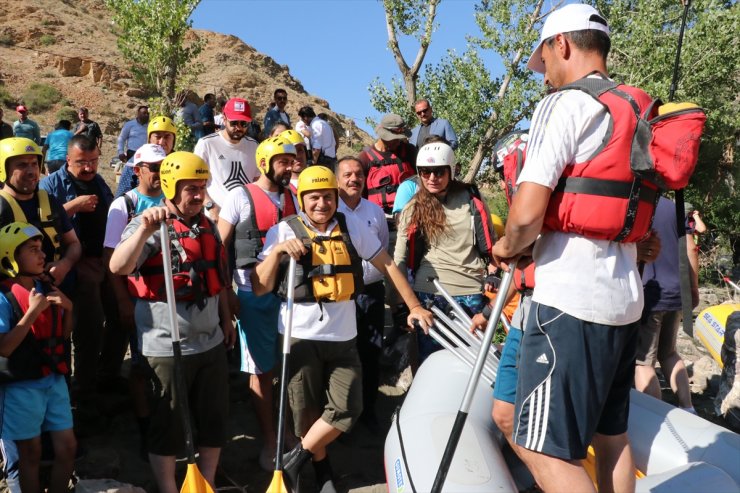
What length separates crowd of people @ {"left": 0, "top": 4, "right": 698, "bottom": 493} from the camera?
2.34 m

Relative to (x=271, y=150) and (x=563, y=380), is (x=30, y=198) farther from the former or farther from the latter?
(x=563, y=380)

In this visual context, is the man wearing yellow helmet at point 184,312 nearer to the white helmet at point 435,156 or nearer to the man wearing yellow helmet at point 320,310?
the man wearing yellow helmet at point 320,310

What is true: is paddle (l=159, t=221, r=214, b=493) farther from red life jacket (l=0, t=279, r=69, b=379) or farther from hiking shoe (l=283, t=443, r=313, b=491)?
red life jacket (l=0, t=279, r=69, b=379)

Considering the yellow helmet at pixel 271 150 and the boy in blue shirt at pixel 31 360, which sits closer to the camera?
→ the boy in blue shirt at pixel 31 360

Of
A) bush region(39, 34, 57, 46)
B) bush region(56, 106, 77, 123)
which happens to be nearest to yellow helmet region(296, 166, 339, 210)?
bush region(56, 106, 77, 123)

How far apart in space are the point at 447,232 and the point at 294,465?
6.68ft

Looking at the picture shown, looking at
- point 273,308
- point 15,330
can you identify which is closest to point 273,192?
point 273,308

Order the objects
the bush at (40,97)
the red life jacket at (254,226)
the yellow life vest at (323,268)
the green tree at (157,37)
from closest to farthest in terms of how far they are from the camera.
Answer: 1. the yellow life vest at (323,268)
2. the red life jacket at (254,226)
3. the green tree at (157,37)
4. the bush at (40,97)

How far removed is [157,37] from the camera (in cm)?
2342

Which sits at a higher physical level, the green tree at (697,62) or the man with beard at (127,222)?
the green tree at (697,62)

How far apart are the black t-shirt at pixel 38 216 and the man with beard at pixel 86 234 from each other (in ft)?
0.93

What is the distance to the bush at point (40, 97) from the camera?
3131 cm

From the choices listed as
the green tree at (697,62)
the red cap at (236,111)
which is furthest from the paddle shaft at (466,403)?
the green tree at (697,62)

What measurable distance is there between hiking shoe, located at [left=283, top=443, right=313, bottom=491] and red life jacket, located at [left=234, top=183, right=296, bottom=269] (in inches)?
47.8
